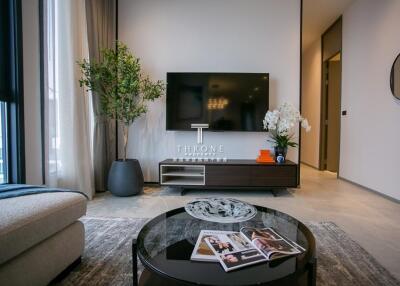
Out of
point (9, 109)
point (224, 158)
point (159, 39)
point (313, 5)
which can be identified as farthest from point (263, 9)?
point (9, 109)

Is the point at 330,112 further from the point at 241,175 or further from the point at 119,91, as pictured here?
the point at 119,91

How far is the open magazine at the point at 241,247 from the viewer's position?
3.28ft

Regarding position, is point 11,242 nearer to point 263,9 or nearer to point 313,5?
point 263,9

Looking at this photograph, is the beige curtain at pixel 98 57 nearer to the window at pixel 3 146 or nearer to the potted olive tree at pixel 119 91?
the potted olive tree at pixel 119 91

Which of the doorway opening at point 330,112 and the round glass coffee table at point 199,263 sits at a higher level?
the doorway opening at point 330,112

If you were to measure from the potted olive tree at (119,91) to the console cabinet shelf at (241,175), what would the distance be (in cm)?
42

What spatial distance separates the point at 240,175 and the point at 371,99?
2164 mm

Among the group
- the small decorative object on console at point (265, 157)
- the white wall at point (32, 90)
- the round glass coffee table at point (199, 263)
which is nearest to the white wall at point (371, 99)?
the small decorative object on console at point (265, 157)

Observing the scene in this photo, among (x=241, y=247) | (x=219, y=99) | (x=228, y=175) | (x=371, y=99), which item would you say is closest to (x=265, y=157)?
(x=228, y=175)

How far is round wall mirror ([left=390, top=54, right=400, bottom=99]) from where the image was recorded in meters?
2.89

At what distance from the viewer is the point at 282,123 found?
327 centimetres

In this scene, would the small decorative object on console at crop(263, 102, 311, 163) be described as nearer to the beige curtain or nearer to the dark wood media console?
the dark wood media console

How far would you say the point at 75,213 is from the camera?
1.41 meters

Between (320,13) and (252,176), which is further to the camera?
(320,13)
